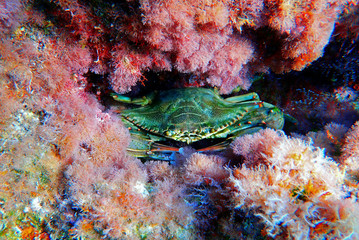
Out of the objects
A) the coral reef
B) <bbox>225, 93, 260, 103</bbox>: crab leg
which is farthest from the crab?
the coral reef

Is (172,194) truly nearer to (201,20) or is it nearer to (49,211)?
(49,211)

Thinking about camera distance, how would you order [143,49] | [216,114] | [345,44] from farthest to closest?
[216,114] → [345,44] → [143,49]

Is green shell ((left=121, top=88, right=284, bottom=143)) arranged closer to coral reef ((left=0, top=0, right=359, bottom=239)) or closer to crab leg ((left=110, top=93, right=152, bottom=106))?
crab leg ((left=110, top=93, right=152, bottom=106))

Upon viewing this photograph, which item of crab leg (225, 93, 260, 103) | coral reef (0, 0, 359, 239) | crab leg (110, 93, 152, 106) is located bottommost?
coral reef (0, 0, 359, 239)

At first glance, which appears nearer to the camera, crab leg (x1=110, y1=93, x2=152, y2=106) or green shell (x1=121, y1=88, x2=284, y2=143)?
crab leg (x1=110, y1=93, x2=152, y2=106)

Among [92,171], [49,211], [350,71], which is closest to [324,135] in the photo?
[350,71]

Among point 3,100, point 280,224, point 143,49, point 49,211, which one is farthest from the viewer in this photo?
point 143,49
